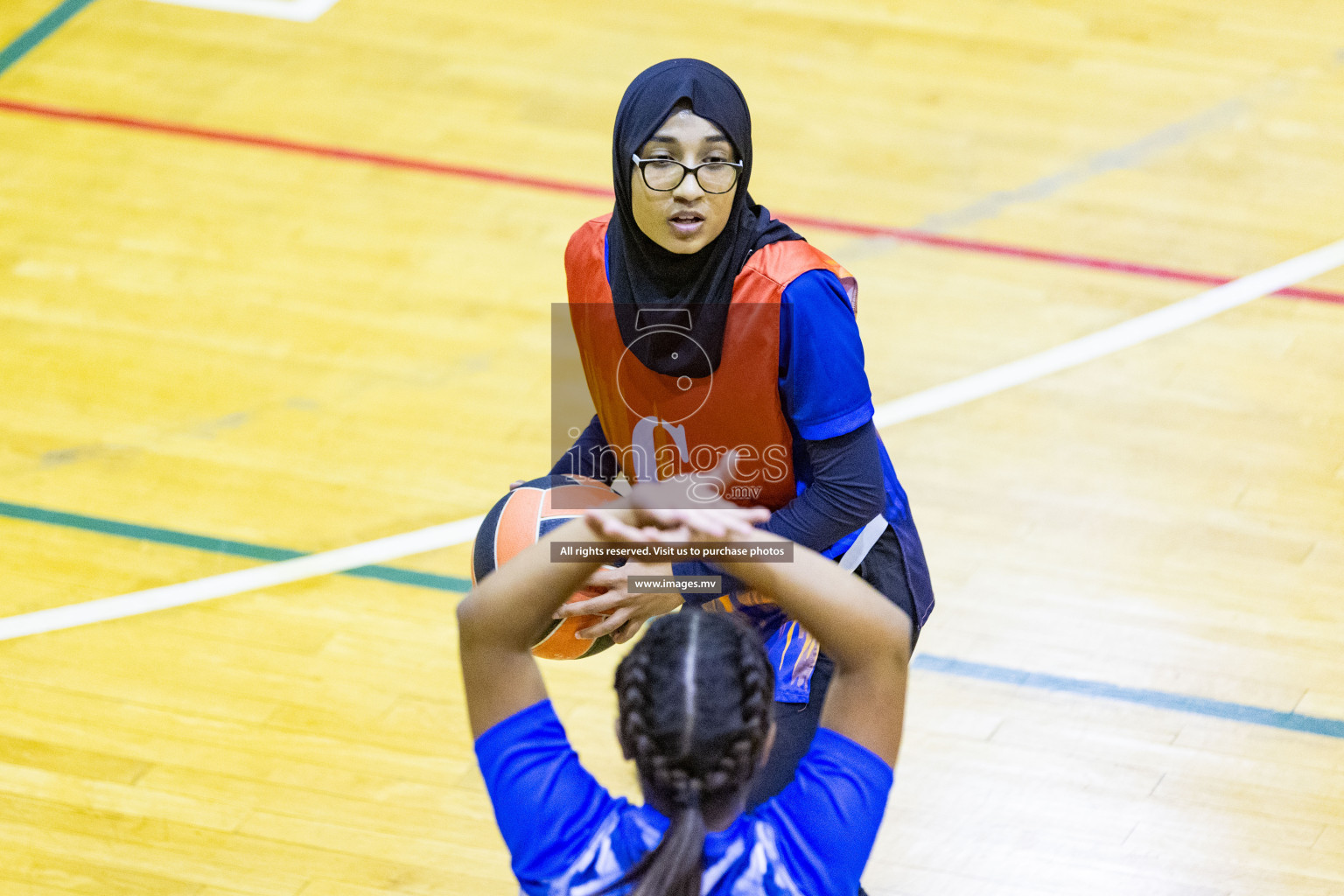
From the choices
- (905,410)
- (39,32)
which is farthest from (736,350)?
(39,32)

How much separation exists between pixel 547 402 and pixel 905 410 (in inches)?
37.6

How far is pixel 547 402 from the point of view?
3.90 m

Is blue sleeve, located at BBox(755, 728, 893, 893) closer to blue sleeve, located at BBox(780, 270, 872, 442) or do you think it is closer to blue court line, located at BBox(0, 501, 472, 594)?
blue sleeve, located at BBox(780, 270, 872, 442)

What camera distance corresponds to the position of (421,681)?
3.12 metres

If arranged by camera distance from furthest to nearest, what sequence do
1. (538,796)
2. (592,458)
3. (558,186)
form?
(558,186), (592,458), (538,796)

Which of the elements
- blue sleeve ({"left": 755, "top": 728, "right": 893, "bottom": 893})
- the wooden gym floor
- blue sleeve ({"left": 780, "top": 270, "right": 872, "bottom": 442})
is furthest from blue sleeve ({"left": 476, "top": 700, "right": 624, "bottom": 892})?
the wooden gym floor

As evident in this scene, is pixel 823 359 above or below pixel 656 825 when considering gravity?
above

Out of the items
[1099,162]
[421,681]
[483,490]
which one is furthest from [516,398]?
[1099,162]

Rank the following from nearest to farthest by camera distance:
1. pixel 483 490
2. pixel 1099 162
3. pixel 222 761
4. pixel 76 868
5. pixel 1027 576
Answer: pixel 76 868 < pixel 222 761 < pixel 1027 576 < pixel 483 490 < pixel 1099 162

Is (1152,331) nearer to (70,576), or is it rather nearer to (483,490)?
(483,490)

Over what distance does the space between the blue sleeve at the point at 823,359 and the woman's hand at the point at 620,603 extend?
13.5 inches

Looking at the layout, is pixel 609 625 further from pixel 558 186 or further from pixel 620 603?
pixel 558 186

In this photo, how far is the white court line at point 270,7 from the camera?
18.3ft

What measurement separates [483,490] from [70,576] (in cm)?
98
